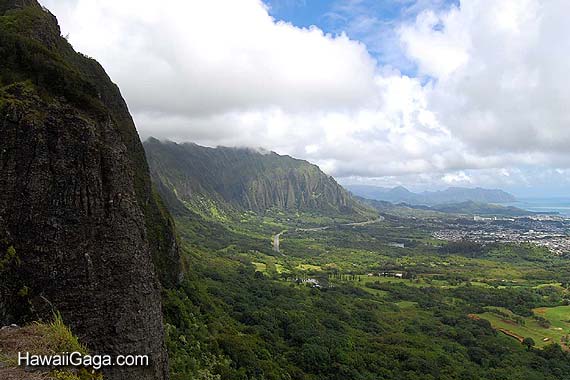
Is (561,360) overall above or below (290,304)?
below

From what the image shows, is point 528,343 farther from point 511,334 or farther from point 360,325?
point 360,325

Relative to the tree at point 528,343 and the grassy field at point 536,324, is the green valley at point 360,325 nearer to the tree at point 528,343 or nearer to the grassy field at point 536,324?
the grassy field at point 536,324

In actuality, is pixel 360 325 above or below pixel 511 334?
above

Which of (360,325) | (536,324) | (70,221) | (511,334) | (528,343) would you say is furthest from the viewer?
(536,324)

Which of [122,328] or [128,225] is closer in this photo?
[122,328]

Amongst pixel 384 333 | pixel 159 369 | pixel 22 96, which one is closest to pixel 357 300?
pixel 384 333

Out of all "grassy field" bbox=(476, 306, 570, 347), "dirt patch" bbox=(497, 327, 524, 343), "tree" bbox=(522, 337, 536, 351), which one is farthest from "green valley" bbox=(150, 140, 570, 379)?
"tree" bbox=(522, 337, 536, 351)

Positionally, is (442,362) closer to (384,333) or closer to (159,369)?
(384,333)

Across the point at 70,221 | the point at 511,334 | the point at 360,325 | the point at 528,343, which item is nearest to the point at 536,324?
the point at 511,334
